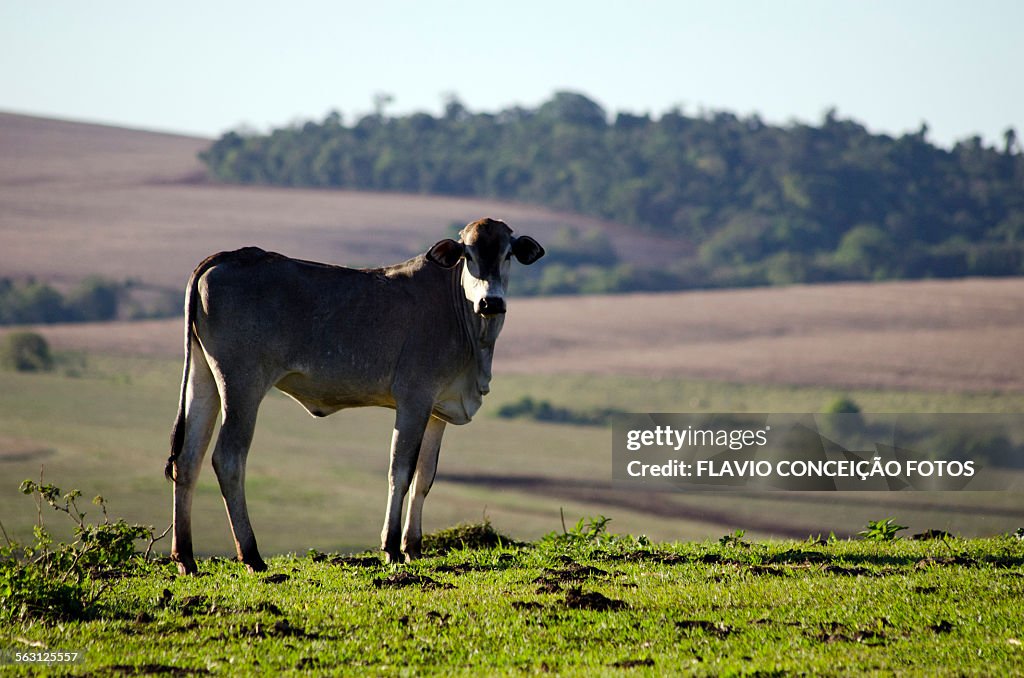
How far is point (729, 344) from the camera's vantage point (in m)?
112

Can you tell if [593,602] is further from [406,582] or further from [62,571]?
[62,571]

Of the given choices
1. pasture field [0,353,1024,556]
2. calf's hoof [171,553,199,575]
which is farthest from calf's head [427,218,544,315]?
pasture field [0,353,1024,556]

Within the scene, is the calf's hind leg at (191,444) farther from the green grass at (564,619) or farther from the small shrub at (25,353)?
the small shrub at (25,353)

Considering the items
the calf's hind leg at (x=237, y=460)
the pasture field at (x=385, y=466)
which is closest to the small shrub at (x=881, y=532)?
the calf's hind leg at (x=237, y=460)

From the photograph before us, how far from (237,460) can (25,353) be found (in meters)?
86.9

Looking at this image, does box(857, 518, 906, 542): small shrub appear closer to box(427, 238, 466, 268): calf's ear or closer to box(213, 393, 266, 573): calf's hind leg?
box(427, 238, 466, 268): calf's ear

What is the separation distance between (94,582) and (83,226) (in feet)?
484

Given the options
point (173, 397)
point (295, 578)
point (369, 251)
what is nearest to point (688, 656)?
point (295, 578)

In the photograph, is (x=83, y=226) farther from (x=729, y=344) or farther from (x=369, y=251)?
(x=729, y=344)

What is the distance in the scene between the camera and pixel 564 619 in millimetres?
9734

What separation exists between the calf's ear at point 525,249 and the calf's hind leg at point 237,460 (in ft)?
9.77

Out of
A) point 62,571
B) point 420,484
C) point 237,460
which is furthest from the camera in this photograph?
point 420,484

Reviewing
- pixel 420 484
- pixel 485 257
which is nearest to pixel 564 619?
pixel 420 484

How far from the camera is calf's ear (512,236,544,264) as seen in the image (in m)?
13.4
